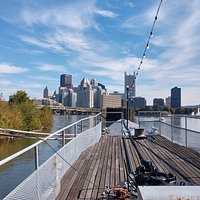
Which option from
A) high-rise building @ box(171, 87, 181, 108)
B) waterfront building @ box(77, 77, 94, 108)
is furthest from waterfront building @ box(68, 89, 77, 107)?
high-rise building @ box(171, 87, 181, 108)

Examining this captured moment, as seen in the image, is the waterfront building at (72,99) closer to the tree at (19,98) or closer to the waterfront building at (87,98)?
the waterfront building at (87,98)

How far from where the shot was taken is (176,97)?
25.7m

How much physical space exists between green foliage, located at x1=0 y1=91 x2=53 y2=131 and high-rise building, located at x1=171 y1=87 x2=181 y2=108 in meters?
20.5

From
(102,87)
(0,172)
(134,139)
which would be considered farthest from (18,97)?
(134,139)

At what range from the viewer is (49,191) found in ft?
15.8

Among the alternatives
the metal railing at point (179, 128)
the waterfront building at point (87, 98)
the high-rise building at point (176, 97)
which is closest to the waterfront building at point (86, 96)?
the waterfront building at point (87, 98)

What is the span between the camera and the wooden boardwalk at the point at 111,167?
5805 mm

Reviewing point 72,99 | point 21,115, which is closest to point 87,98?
point 21,115

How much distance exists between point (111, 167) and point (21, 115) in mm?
43705

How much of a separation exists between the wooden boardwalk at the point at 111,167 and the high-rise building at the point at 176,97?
1368cm

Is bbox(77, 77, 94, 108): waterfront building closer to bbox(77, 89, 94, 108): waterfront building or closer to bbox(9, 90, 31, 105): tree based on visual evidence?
bbox(77, 89, 94, 108): waterfront building

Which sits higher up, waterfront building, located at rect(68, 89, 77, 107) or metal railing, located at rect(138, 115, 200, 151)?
waterfront building, located at rect(68, 89, 77, 107)

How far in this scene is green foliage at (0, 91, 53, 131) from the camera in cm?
4157

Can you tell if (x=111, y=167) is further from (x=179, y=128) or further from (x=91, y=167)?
(x=179, y=128)
